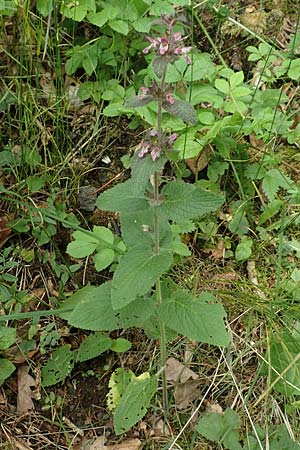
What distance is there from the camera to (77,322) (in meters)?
1.71

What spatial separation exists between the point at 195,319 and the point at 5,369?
27.5 inches

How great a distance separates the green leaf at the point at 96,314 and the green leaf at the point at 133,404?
0.19 metres

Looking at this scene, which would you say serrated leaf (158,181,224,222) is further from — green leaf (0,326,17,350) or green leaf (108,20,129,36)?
green leaf (108,20,129,36)

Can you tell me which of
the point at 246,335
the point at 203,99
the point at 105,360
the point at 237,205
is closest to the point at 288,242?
the point at 237,205

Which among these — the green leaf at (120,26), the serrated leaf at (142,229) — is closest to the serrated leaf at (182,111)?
the serrated leaf at (142,229)

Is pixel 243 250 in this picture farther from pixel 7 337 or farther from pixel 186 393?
pixel 7 337

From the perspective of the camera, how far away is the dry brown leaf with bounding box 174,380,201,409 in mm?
2006

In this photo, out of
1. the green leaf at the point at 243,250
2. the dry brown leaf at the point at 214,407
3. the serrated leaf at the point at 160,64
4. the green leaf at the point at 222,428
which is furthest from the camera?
the green leaf at the point at 243,250

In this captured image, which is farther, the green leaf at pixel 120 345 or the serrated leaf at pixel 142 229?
the green leaf at pixel 120 345

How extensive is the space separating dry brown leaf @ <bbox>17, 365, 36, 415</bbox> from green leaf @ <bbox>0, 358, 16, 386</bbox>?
70 mm

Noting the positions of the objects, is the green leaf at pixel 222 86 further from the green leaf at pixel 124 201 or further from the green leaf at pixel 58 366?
the green leaf at pixel 58 366

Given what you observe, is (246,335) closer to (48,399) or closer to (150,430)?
(150,430)

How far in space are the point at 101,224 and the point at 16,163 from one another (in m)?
0.38

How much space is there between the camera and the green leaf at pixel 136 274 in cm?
153
